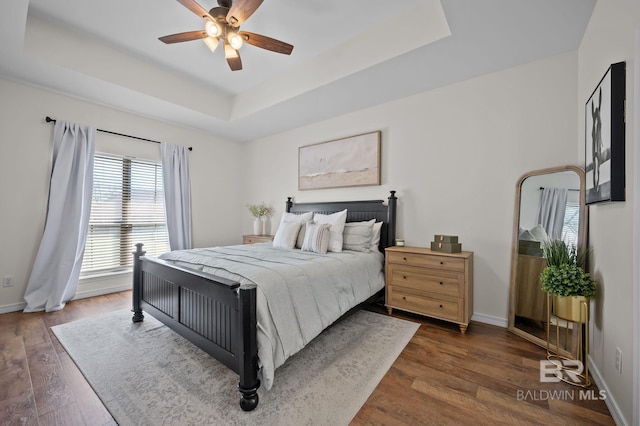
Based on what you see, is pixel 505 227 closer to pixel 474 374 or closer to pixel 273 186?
pixel 474 374

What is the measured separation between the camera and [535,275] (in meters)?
2.47

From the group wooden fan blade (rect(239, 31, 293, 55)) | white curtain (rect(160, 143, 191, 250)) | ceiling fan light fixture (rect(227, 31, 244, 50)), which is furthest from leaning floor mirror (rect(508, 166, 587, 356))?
white curtain (rect(160, 143, 191, 250))

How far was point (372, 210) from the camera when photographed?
3.59m

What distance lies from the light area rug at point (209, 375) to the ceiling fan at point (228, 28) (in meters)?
2.70

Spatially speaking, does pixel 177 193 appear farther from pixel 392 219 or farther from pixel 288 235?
pixel 392 219

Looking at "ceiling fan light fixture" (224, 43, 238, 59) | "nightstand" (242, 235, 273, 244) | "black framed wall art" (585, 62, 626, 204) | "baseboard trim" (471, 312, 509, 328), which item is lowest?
"baseboard trim" (471, 312, 509, 328)

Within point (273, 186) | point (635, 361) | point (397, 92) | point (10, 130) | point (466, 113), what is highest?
point (397, 92)

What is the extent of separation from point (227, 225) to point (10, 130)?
3053 millimetres

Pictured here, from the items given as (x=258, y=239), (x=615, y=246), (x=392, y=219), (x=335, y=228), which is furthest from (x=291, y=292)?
(x=258, y=239)

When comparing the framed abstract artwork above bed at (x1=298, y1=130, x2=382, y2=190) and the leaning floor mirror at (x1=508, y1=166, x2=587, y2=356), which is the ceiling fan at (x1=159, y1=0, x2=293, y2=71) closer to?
the framed abstract artwork above bed at (x1=298, y1=130, x2=382, y2=190)

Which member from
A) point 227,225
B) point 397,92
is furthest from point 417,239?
point 227,225

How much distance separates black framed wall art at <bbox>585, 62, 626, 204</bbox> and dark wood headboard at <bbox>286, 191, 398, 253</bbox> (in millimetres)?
1790

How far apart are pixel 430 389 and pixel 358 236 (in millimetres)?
1819

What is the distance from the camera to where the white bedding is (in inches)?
65.6
